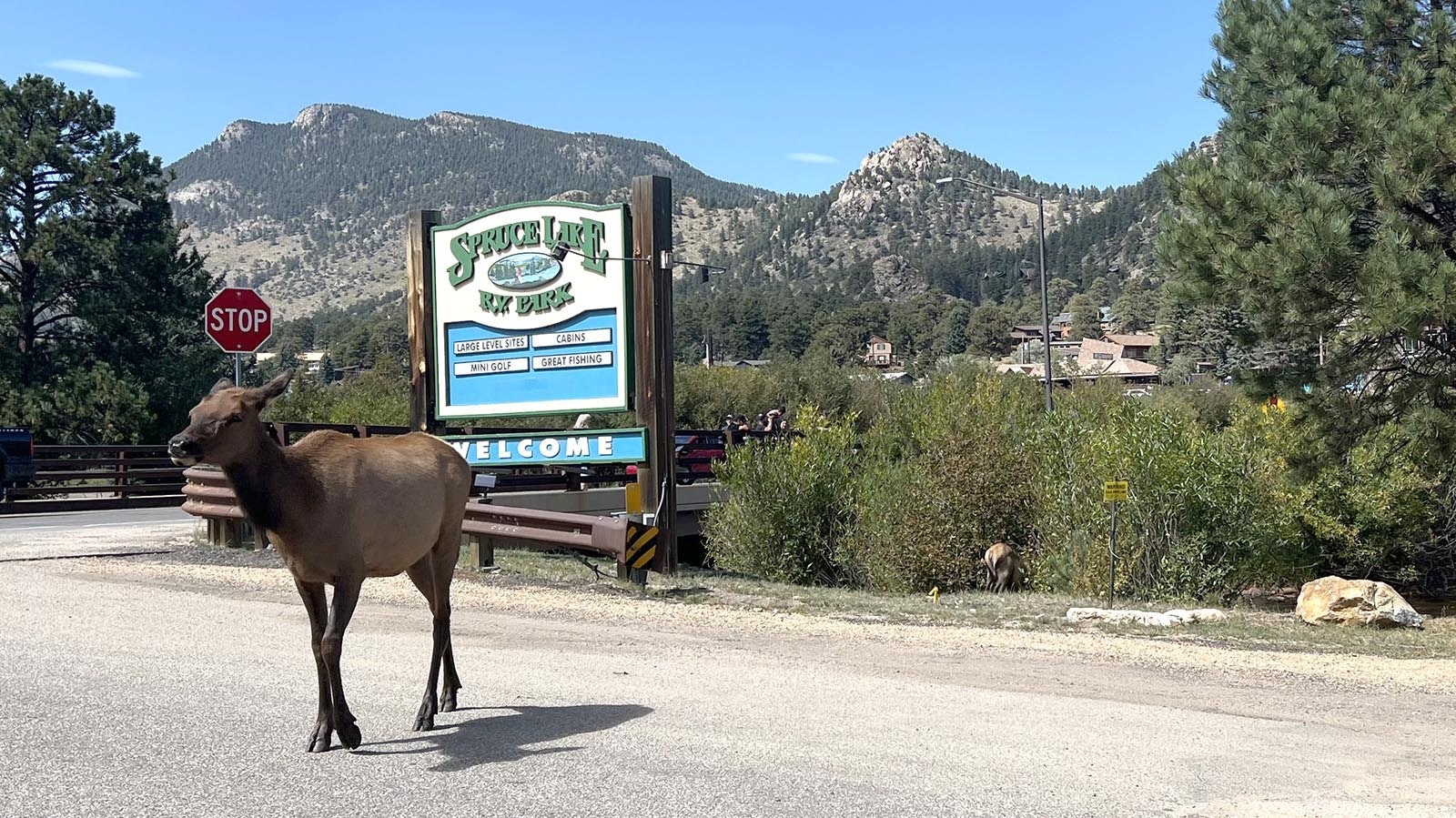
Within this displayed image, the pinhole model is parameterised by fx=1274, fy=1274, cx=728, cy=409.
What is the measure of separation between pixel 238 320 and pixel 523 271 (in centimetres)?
519

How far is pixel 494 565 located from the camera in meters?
16.4

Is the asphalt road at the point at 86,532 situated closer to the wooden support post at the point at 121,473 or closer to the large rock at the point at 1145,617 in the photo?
the wooden support post at the point at 121,473

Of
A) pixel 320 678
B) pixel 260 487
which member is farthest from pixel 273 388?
pixel 320 678

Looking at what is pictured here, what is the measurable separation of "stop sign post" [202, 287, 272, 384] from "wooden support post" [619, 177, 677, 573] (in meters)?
6.50

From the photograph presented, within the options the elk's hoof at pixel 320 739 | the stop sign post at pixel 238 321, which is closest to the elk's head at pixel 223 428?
the elk's hoof at pixel 320 739

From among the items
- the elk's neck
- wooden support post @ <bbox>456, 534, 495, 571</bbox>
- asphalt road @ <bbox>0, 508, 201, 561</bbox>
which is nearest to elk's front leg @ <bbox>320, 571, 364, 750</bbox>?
the elk's neck

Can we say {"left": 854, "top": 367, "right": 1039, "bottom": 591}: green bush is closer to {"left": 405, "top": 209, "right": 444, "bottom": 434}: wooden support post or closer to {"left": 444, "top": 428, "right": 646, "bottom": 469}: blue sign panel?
{"left": 444, "top": 428, "right": 646, "bottom": 469}: blue sign panel

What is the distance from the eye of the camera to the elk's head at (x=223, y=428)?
6309mm

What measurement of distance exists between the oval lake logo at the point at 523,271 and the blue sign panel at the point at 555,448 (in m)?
2.09

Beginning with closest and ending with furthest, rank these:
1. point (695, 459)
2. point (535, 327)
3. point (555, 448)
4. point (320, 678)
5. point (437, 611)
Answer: point (320, 678) → point (437, 611) → point (555, 448) → point (535, 327) → point (695, 459)

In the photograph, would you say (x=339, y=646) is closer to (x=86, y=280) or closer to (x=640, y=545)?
(x=640, y=545)

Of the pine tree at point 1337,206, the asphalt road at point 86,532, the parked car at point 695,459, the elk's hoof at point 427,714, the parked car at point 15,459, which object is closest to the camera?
the elk's hoof at point 427,714

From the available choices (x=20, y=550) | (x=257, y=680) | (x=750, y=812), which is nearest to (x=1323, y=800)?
(x=750, y=812)

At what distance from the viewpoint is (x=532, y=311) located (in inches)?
689
